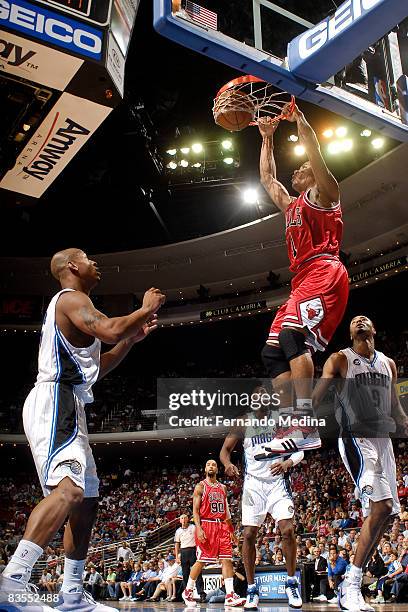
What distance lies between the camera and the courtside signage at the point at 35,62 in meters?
4.82

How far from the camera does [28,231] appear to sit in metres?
22.1

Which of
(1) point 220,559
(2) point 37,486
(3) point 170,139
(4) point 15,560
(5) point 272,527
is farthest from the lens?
(2) point 37,486

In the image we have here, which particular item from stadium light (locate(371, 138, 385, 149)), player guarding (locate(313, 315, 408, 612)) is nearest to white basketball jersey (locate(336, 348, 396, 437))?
player guarding (locate(313, 315, 408, 612))

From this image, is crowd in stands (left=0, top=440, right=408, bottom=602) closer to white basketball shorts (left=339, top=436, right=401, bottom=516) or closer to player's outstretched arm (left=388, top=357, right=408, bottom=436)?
player's outstretched arm (left=388, top=357, right=408, bottom=436)

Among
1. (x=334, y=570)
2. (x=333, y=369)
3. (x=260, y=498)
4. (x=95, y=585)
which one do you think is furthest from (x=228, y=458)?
(x=95, y=585)

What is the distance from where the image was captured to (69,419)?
147 inches

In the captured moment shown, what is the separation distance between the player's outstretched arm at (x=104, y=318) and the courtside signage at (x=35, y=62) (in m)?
2.06

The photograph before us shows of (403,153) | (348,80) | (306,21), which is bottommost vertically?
(348,80)

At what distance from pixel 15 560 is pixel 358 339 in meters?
3.61

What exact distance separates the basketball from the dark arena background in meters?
0.68

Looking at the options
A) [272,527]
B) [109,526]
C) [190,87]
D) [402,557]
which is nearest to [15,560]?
[402,557]

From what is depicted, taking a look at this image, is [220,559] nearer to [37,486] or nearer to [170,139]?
[170,139]

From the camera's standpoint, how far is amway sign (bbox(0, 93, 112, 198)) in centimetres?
542

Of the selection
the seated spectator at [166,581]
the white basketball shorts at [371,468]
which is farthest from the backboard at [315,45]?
the seated spectator at [166,581]
